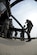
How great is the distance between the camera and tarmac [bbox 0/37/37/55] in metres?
0.33

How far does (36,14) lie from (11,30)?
0.38ft

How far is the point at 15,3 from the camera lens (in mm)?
375

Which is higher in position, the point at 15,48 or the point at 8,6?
the point at 8,6

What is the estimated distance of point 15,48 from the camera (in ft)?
1.10

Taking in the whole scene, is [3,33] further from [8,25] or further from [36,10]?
[36,10]

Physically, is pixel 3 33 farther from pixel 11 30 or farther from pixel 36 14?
pixel 36 14

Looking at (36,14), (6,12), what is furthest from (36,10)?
(6,12)

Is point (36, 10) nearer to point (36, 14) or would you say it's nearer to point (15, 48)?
point (36, 14)

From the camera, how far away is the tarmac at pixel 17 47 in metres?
0.33

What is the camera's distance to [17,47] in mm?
338

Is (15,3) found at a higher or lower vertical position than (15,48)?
higher

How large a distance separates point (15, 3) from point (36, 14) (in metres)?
0.08

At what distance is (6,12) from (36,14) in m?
0.11

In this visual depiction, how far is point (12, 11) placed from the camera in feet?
1.22
